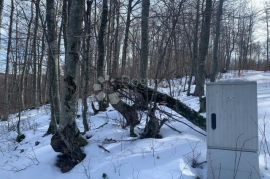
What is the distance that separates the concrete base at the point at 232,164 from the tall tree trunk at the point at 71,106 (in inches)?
86.2

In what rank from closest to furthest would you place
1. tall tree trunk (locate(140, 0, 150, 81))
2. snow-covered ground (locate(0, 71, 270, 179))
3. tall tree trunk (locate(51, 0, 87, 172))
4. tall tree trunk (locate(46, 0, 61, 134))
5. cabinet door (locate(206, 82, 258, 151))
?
cabinet door (locate(206, 82, 258, 151))
snow-covered ground (locate(0, 71, 270, 179))
tall tree trunk (locate(51, 0, 87, 172))
tall tree trunk (locate(140, 0, 150, 81))
tall tree trunk (locate(46, 0, 61, 134))

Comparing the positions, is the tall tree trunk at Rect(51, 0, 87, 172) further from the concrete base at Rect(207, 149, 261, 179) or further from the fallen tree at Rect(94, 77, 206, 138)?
the concrete base at Rect(207, 149, 261, 179)

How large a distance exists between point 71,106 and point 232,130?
2710 mm


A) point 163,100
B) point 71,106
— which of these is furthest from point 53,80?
point 163,100

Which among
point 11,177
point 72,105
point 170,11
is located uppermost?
point 170,11

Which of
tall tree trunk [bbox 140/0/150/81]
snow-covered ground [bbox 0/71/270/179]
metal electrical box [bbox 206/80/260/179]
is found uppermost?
tall tree trunk [bbox 140/0/150/81]

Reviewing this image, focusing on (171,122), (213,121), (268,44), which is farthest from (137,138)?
(268,44)

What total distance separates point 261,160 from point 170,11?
11.4 feet

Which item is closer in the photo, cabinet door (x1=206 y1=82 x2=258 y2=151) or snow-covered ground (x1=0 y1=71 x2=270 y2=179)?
cabinet door (x1=206 y1=82 x2=258 y2=151)

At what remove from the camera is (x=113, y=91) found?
6.59 meters

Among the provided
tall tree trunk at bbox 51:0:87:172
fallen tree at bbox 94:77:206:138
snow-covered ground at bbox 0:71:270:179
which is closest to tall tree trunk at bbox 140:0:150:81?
fallen tree at bbox 94:77:206:138

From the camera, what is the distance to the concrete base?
170 inches

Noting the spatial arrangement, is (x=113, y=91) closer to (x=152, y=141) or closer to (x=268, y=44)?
(x=152, y=141)

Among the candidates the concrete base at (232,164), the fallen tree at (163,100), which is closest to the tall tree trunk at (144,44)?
the fallen tree at (163,100)
